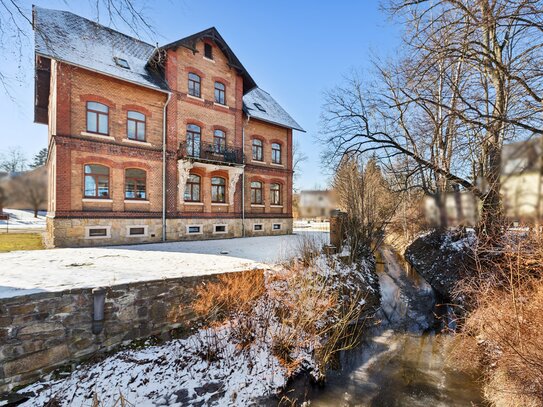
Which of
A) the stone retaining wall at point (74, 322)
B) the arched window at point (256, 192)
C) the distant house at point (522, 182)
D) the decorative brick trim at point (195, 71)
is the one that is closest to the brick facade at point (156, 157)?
the decorative brick trim at point (195, 71)

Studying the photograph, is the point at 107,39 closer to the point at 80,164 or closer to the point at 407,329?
the point at 80,164

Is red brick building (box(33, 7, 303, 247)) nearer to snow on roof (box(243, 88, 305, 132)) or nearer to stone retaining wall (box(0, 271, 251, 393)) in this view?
snow on roof (box(243, 88, 305, 132))

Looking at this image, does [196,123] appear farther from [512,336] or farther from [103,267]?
[512,336]

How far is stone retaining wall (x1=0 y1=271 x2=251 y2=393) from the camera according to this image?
4844 millimetres

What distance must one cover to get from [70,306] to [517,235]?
10.1 metres

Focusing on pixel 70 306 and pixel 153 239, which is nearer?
pixel 70 306

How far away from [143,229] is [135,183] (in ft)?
8.09

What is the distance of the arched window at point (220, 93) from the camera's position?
17469mm

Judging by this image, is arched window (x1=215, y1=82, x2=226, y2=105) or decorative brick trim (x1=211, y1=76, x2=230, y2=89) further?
arched window (x1=215, y1=82, x2=226, y2=105)

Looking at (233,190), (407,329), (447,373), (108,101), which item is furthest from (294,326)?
(108,101)

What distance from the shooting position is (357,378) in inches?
233

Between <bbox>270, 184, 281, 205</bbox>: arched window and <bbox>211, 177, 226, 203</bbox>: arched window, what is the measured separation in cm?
409

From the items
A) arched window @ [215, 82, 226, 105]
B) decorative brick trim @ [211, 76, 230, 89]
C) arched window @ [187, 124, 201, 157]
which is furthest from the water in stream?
decorative brick trim @ [211, 76, 230, 89]

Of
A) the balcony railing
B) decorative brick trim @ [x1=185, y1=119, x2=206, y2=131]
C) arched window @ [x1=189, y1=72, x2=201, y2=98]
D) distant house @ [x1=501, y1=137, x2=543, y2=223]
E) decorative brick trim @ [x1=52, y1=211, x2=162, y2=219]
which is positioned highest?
arched window @ [x1=189, y1=72, x2=201, y2=98]
